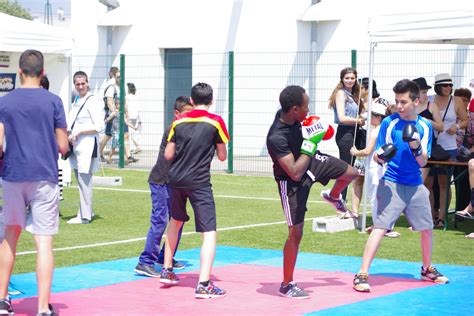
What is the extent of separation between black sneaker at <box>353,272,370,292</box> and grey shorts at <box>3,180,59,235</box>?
2768 millimetres

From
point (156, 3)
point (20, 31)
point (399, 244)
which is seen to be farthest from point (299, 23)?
point (399, 244)

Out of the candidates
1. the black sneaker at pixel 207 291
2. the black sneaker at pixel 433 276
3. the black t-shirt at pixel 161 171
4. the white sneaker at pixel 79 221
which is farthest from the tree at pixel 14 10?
the black sneaker at pixel 207 291

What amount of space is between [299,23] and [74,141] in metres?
12.2

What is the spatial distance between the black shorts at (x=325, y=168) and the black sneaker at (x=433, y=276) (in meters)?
1.28

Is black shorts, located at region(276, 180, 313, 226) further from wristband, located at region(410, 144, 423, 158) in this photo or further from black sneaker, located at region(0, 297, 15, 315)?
black sneaker, located at region(0, 297, 15, 315)

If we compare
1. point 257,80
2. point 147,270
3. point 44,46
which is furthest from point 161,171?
point 257,80

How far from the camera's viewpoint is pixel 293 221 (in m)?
8.25

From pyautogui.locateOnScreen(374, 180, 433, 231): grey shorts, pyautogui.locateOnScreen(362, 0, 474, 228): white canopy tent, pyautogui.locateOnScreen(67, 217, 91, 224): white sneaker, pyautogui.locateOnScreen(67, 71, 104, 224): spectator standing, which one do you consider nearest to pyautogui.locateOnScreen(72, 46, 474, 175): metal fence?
pyautogui.locateOnScreen(362, 0, 474, 228): white canopy tent

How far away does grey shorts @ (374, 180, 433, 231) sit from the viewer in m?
8.81

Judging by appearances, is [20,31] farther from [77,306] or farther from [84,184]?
[77,306]

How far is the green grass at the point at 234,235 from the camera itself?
1061 cm

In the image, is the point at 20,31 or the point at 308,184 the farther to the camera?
the point at 20,31

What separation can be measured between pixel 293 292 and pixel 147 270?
5.60 feet

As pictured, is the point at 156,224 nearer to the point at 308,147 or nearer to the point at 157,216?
the point at 157,216
